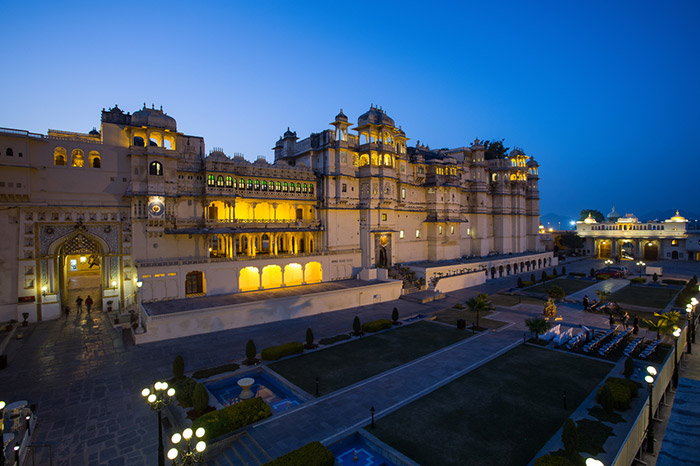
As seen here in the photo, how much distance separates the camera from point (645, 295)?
1622 inches

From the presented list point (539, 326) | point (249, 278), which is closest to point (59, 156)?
point (249, 278)

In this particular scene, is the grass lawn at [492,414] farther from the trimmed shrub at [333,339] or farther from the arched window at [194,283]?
the arched window at [194,283]

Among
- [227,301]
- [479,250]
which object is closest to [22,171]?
[227,301]

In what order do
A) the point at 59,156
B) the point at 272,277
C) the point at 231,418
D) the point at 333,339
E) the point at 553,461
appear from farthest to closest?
1. the point at 272,277
2. the point at 59,156
3. the point at 333,339
4. the point at 231,418
5. the point at 553,461

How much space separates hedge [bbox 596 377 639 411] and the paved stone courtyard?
6658mm

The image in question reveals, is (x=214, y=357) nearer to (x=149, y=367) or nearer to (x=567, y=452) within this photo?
(x=149, y=367)

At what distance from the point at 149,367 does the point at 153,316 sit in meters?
5.22

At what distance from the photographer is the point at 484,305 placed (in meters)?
28.7

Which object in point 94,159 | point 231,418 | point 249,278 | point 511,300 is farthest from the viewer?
point 511,300

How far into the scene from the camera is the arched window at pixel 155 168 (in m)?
32.2

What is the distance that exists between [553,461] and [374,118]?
131ft

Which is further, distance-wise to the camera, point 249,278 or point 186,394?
point 249,278

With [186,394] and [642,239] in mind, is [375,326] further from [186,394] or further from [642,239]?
[642,239]

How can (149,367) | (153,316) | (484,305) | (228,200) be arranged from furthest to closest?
(228,200)
(484,305)
(153,316)
(149,367)
